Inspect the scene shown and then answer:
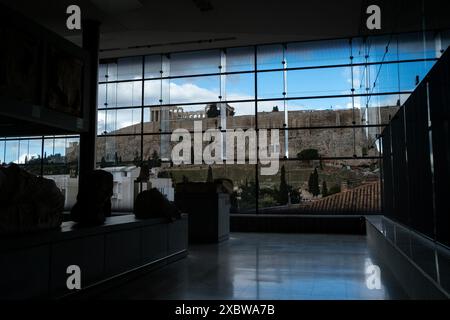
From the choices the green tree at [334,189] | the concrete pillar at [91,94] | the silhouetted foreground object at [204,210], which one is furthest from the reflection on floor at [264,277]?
the concrete pillar at [91,94]

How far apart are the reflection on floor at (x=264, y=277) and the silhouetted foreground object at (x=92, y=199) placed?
107 centimetres

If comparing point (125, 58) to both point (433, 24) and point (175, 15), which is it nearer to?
point (175, 15)

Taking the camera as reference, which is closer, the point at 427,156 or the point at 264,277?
the point at 427,156

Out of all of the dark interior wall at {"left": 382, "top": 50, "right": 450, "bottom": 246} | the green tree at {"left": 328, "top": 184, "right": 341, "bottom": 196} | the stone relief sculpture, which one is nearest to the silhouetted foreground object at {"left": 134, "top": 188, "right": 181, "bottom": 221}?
the dark interior wall at {"left": 382, "top": 50, "right": 450, "bottom": 246}

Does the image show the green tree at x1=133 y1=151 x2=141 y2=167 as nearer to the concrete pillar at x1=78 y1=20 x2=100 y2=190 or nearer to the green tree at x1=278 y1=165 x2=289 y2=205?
the concrete pillar at x1=78 y1=20 x2=100 y2=190

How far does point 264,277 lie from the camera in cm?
607

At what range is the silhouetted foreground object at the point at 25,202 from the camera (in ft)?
13.1

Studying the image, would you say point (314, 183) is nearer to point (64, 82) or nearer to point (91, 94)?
point (91, 94)

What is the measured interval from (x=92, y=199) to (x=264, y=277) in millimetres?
2799

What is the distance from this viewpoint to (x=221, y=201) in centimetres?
1141

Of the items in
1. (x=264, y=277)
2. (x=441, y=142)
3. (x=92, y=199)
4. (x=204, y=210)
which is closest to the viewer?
(x=441, y=142)

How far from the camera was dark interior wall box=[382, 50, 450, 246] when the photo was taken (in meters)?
4.73

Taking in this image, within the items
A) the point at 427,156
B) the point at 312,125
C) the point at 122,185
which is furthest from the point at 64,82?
the point at 427,156

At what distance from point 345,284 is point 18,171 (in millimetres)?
4367
